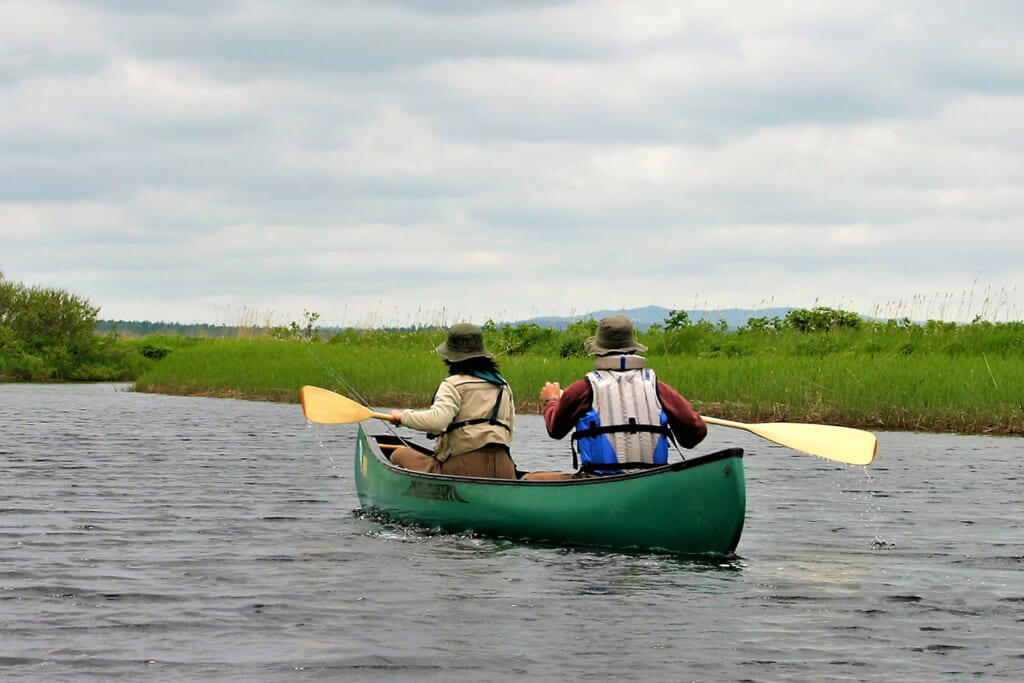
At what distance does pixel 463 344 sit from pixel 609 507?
5.86 ft

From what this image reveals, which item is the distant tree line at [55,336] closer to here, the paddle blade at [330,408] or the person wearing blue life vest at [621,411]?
the paddle blade at [330,408]

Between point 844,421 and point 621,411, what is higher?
point 621,411

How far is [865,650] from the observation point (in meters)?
6.38

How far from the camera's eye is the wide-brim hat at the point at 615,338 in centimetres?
891

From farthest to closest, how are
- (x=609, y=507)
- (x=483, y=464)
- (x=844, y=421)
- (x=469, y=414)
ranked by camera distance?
(x=844, y=421) < (x=483, y=464) < (x=469, y=414) < (x=609, y=507)

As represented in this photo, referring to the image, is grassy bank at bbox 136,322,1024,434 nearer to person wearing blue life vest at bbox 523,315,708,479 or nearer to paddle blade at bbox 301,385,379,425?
paddle blade at bbox 301,385,379,425

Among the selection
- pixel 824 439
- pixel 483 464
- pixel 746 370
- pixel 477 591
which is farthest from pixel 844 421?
pixel 477 591

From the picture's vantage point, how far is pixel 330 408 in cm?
1116

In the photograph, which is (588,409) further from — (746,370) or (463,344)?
(746,370)

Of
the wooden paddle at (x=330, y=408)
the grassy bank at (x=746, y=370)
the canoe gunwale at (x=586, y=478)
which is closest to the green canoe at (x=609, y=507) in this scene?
the canoe gunwale at (x=586, y=478)

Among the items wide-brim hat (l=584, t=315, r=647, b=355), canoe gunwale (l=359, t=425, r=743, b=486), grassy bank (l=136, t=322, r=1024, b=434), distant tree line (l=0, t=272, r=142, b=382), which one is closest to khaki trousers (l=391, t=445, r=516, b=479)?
canoe gunwale (l=359, t=425, r=743, b=486)

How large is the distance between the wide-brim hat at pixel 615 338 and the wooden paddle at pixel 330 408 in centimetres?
287

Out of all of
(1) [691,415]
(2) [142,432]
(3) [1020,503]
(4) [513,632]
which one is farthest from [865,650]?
(2) [142,432]

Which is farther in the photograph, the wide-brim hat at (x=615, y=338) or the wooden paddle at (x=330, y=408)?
the wooden paddle at (x=330, y=408)
